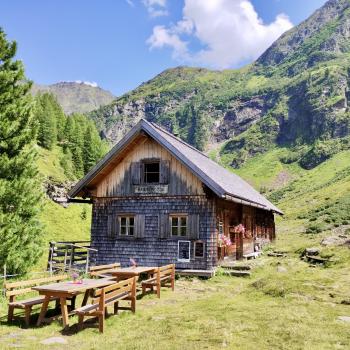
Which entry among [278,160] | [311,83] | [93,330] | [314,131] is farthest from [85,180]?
[311,83]

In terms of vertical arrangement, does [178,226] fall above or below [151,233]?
above

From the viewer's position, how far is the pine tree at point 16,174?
18.6m

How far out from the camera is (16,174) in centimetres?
1933

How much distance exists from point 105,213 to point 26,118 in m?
6.58

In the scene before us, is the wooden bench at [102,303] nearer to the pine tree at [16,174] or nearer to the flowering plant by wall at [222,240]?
the pine tree at [16,174]

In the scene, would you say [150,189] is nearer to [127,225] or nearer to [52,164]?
[127,225]

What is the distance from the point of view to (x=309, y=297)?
13898 millimetres

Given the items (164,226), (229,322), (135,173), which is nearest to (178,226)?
(164,226)

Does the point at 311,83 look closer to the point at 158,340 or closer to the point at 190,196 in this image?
the point at 190,196

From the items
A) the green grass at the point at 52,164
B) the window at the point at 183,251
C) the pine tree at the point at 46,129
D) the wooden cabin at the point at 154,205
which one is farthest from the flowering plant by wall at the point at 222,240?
the pine tree at the point at 46,129

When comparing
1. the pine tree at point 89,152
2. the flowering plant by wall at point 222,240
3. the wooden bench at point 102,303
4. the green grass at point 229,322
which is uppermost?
the pine tree at point 89,152

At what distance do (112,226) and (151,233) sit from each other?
2.36m

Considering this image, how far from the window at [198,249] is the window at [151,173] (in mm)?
4183

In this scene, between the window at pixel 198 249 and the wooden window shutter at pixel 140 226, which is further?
the wooden window shutter at pixel 140 226
